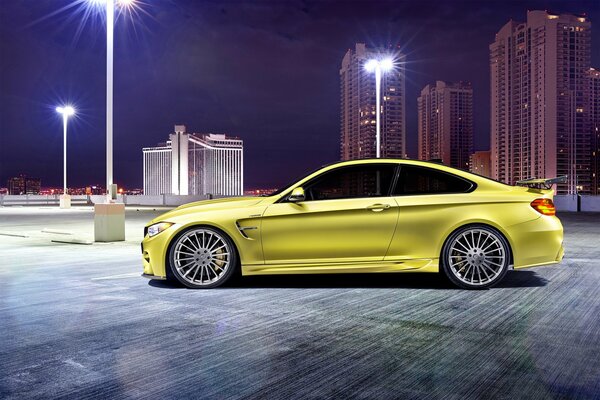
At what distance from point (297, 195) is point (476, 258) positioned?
2.32m

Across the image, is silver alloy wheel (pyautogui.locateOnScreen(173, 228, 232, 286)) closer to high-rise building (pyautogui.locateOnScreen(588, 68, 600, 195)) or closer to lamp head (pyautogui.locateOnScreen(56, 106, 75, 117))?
lamp head (pyautogui.locateOnScreen(56, 106, 75, 117))

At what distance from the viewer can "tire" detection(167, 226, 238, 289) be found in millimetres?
6871

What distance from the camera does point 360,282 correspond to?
734cm

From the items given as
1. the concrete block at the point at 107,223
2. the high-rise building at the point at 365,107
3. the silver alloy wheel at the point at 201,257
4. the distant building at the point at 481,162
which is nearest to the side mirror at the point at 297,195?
the silver alloy wheel at the point at 201,257

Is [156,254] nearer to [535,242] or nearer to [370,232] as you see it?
[370,232]

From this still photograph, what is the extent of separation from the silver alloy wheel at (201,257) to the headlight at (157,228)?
0.81 ft

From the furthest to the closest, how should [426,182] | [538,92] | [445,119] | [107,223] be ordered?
Result: [445,119] → [538,92] → [107,223] → [426,182]

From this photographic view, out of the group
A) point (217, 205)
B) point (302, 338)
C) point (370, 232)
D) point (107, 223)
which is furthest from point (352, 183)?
point (107, 223)

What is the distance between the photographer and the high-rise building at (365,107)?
42.6 meters

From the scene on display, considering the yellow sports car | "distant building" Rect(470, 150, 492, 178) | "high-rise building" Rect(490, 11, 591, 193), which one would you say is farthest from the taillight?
"distant building" Rect(470, 150, 492, 178)

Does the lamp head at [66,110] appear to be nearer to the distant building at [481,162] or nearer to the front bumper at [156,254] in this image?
the front bumper at [156,254]

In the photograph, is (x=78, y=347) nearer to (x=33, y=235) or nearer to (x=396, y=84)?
(x=33, y=235)

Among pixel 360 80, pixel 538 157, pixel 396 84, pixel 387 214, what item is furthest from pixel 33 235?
pixel 538 157

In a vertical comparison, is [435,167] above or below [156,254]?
above
